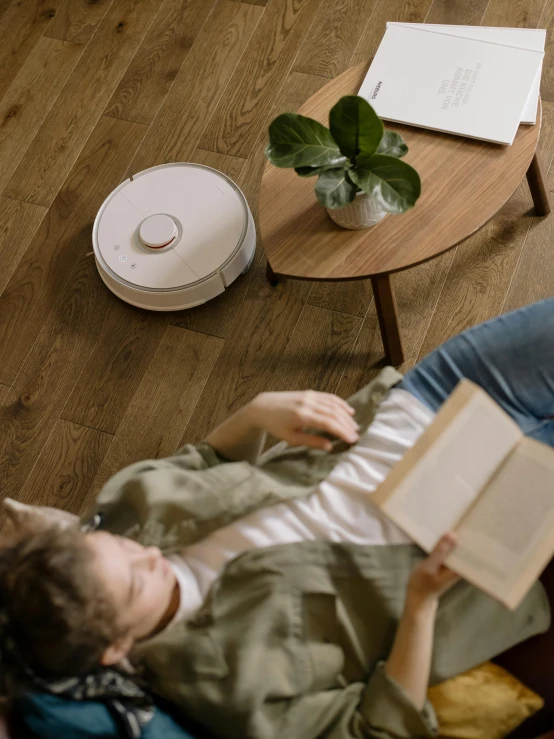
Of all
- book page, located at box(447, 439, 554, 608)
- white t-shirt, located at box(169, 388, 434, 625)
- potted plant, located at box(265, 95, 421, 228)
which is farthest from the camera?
potted plant, located at box(265, 95, 421, 228)

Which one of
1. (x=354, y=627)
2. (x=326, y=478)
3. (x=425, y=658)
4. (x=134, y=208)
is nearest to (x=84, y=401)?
(x=134, y=208)

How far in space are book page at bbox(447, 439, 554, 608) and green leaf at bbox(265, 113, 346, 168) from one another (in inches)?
23.6

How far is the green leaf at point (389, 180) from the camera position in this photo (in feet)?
3.93

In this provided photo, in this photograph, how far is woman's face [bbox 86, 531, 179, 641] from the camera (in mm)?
931

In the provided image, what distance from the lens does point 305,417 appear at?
111 centimetres

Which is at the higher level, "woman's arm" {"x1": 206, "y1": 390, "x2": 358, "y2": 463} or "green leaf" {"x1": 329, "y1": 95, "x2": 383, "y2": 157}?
"green leaf" {"x1": 329, "y1": 95, "x2": 383, "y2": 157}

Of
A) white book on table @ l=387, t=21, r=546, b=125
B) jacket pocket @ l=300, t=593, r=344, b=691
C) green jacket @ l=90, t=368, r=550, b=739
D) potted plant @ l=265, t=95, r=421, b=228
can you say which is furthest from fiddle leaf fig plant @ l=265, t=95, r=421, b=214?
jacket pocket @ l=300, t=593, r=344, b=691

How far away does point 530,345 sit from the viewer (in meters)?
1.17

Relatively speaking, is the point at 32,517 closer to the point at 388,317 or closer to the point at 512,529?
the point at 512,529

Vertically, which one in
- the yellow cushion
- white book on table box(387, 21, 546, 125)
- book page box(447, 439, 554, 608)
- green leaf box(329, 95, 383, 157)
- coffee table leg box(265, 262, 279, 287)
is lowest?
coffee table leg box(265, 262, 279, 287)

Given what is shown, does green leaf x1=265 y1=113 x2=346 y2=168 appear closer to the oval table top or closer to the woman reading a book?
the oval table top

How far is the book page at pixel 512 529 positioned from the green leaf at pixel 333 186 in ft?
1.78

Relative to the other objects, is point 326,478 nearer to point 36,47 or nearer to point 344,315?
point 344,315

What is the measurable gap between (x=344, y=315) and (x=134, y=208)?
608 millimetres
